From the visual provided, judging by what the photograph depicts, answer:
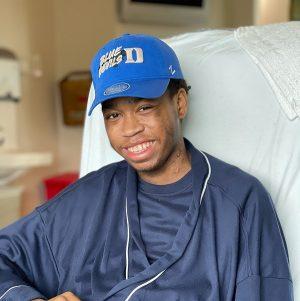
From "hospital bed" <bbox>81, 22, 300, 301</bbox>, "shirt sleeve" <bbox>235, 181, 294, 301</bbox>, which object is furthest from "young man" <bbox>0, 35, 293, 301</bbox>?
"hospital bed" <bbox>81, 22, 300, 301</bbox>

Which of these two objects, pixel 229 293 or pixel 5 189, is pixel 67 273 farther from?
pixel 5 189

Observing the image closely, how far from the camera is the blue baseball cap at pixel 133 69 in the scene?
0.94 m

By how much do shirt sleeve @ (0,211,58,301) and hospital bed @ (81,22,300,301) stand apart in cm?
31

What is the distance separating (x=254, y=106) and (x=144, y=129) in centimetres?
32

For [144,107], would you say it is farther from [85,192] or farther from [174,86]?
[85,192]

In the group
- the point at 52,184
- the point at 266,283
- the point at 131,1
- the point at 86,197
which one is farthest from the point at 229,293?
the point at 131,1

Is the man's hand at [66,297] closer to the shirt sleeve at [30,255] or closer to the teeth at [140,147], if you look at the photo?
the shirt sleeve at [30,255]

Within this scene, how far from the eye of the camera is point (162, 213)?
100cm

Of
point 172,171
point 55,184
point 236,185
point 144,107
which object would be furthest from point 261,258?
point 55,184

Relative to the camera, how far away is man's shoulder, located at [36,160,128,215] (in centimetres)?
108

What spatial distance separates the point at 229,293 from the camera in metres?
0.90

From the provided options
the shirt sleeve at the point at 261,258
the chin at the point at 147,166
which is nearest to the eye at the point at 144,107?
the chin at the point at 147,166

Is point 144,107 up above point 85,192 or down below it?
above

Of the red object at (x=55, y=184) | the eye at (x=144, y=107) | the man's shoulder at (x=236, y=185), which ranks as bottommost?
the red object at (x=55, y=184)
